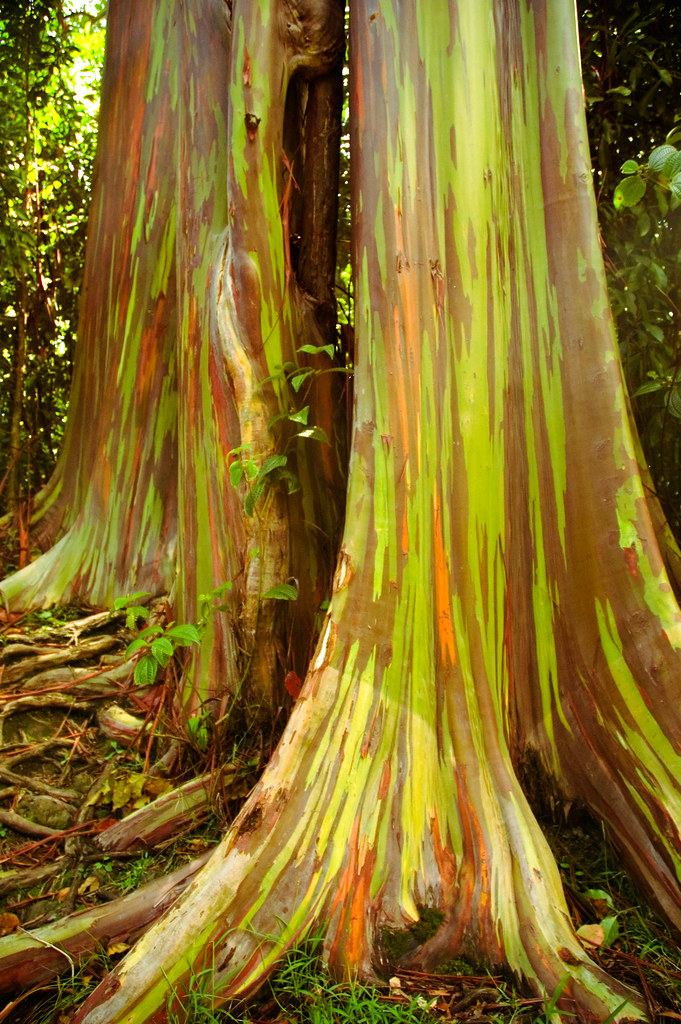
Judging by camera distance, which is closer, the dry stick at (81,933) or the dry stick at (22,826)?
the dry stick at (81,933)

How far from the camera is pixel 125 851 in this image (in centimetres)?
250

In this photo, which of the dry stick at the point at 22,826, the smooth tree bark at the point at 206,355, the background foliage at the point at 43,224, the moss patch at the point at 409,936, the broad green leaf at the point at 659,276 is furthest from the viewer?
the background foliage at the point at 43,224

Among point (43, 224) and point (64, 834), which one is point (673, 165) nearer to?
point (64, 834)

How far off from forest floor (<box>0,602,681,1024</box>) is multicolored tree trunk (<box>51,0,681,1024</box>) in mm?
92

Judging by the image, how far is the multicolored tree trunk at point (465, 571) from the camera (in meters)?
1.99

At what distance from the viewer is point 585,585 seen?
241 centimetres

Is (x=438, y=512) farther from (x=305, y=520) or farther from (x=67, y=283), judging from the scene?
(x=67, y=283)

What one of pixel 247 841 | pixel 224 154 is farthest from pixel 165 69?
pixel 247 841

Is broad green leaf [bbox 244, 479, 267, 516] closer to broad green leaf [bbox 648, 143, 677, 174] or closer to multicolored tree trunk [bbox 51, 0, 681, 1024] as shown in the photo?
multicolored tree trunk [bbox 51, 0, 681, 1024]

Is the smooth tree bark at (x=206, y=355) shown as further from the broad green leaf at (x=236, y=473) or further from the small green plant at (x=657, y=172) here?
the small green plant at (x=657, y=172)

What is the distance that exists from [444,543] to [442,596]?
0.57 feet

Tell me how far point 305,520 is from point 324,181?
1.56m

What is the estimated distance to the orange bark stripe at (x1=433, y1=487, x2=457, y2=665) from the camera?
2307 millimetres

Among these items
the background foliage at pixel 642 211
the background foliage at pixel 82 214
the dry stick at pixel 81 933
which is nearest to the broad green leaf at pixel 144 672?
the dry stick at pixel 81 933
